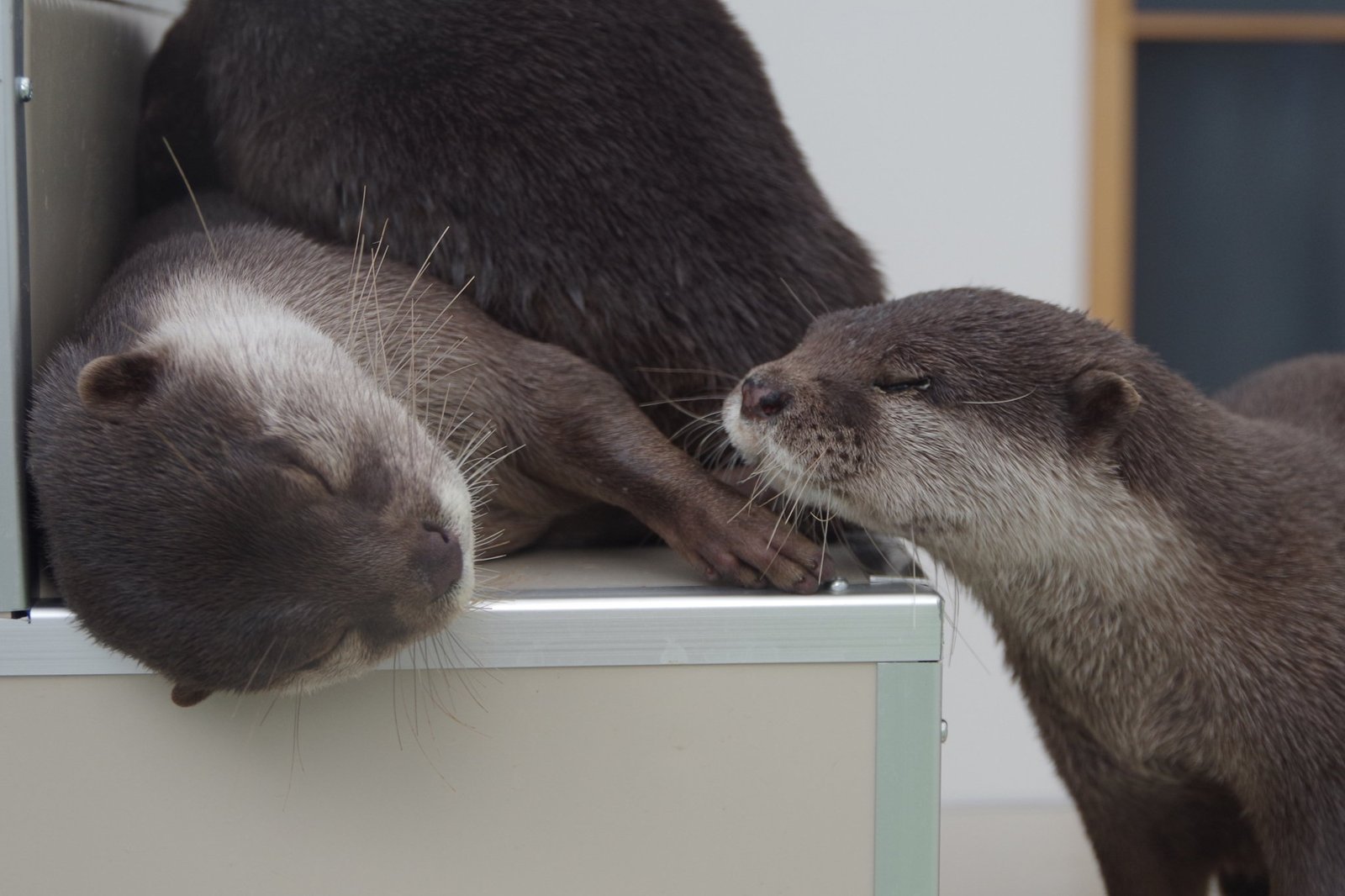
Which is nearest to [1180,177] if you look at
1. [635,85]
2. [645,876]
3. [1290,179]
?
[1290,179]

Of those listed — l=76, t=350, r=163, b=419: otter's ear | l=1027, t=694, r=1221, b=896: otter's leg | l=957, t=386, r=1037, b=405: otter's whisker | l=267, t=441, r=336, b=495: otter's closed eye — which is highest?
l=76, t=350, r=163, b=419: otter's ear

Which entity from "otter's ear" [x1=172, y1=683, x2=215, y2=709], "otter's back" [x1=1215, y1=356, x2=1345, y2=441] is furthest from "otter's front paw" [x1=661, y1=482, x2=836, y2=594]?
"otter's back" [x1=1215, y1=356, x2=1345, y2=441]

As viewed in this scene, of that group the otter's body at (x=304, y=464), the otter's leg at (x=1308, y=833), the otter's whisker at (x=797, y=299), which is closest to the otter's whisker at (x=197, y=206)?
the otter's body at (x=304, y=464)

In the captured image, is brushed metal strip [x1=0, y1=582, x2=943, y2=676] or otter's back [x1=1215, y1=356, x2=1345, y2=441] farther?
otter's back [x1=1215, y1=356, x2=1345, y2=441]

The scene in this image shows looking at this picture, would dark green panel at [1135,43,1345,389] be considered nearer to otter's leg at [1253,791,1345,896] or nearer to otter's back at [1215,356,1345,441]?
otter's back at [1215,356,1345,441]

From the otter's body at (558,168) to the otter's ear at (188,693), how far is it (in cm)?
53

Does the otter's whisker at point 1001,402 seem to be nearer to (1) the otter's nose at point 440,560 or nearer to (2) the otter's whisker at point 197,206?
(1) the otter's nose at point 440,560

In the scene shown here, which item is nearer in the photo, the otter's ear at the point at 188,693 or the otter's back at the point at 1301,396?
the otter's ear at the point at 188,693

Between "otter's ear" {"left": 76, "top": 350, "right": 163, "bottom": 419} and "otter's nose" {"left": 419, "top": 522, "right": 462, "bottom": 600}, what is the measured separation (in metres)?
0.26

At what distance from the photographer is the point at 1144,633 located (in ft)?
4.08

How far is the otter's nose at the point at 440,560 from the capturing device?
1.00 metres

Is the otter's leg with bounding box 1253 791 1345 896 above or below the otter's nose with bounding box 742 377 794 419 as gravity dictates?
below

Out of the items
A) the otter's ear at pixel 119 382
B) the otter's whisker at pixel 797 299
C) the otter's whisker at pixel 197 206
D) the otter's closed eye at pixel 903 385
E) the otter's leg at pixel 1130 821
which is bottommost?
the otter's leg at pixel 1130 821

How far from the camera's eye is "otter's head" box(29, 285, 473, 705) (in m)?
0.99
